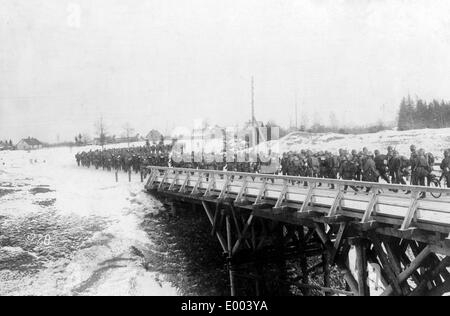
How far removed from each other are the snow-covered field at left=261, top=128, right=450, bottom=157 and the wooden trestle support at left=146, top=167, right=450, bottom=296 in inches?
828

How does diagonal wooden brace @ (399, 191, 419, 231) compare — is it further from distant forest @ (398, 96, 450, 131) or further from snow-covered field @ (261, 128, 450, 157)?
distant forest @ (398, 96, 450, 131)

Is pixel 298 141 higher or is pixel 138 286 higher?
pixel 298 141

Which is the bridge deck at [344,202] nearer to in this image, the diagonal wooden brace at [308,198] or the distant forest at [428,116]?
the diagonal wooden brace at [308,198]

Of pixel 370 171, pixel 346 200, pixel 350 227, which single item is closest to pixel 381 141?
pixel 370 171

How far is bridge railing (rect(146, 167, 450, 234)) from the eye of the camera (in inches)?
346

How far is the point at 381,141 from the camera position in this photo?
3906 cm

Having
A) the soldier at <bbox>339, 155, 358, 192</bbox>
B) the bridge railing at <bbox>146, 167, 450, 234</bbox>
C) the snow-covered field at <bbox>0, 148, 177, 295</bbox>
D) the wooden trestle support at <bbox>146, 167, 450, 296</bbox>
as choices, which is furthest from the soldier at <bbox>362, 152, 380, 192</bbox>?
the snow-covered field at <bbox>0, 148, 177, 295</bbox>

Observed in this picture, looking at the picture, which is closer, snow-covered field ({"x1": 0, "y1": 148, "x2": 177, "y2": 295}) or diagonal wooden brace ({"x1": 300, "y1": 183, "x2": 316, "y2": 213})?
diagonal wooden brace ({"x1": 300, "y1": 183, "x2": 316, "y2": 213})

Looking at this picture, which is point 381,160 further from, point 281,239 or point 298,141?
point 298,141

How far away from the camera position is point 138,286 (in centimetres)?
1273

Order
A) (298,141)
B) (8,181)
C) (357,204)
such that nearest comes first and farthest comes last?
(357,204) → (8,181) → (298,141)

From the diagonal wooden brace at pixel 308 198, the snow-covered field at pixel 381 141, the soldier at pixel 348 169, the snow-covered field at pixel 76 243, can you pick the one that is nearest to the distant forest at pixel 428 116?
the snow-covered field at pixel 381 141
